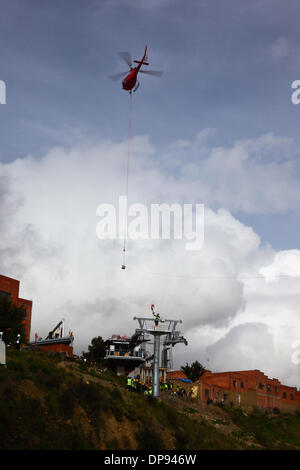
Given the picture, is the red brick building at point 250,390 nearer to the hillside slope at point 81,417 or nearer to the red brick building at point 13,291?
the red brick building at point 13,291

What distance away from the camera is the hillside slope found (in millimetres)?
28125

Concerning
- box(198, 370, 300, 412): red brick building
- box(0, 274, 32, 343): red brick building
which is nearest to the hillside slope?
box(0, 274, 32, 343): red brick building

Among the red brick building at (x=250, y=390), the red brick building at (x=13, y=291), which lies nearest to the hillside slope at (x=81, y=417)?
the red brick building at (x=13, y=291)

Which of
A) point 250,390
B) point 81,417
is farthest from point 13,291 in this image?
point 250,390

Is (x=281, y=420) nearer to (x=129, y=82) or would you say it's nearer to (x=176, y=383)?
(x=176, y=383)

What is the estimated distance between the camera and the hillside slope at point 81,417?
1107 inches

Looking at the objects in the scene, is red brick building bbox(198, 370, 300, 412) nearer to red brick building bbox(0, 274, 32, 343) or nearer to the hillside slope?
red brick building bbox(0, 274, 32, 343)

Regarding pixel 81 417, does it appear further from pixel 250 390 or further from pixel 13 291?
pixel 250 390

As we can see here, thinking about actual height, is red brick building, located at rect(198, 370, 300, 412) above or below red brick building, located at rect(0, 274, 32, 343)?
below

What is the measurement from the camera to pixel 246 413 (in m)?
76.7

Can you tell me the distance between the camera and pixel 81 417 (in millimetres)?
32312

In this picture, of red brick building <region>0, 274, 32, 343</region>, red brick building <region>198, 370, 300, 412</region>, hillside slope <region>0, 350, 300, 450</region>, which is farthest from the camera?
red brick building <region>198, 370, 300, 412</region>
